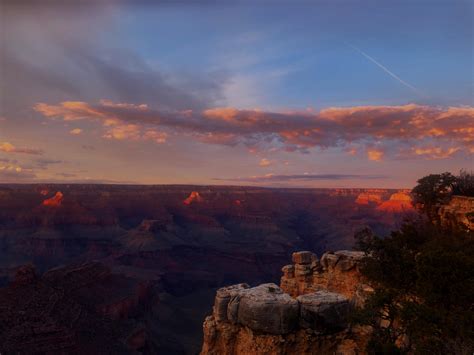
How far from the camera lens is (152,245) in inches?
3349

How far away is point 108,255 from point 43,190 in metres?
47.0

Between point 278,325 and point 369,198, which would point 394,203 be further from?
point 278,325

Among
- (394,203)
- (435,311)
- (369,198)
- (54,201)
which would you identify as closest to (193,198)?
(54,201)

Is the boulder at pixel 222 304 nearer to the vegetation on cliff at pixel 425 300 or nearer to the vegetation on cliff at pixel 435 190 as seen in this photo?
the vegetation on cliff at pixel 425 300

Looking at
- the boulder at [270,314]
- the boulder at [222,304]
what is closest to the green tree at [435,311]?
the boulder at [270,314]

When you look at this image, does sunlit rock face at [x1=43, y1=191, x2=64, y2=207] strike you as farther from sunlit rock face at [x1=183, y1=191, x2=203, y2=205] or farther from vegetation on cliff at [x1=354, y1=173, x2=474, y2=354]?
vegetation on cliff at [x1=354, y1=173, x2=474, y2=354]

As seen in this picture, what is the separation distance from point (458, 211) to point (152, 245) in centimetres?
7324

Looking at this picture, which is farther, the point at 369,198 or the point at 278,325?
the point at 369,198

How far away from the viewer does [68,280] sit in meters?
39.8

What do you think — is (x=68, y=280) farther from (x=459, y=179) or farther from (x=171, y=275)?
(x=459, y=179)

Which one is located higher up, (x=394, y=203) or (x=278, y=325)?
(x=278, y=325)

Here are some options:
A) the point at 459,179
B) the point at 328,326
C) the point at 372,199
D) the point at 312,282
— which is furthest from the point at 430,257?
the point at 372,199

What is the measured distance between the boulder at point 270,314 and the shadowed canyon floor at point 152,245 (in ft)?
76.0

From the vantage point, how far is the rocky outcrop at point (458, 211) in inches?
744
